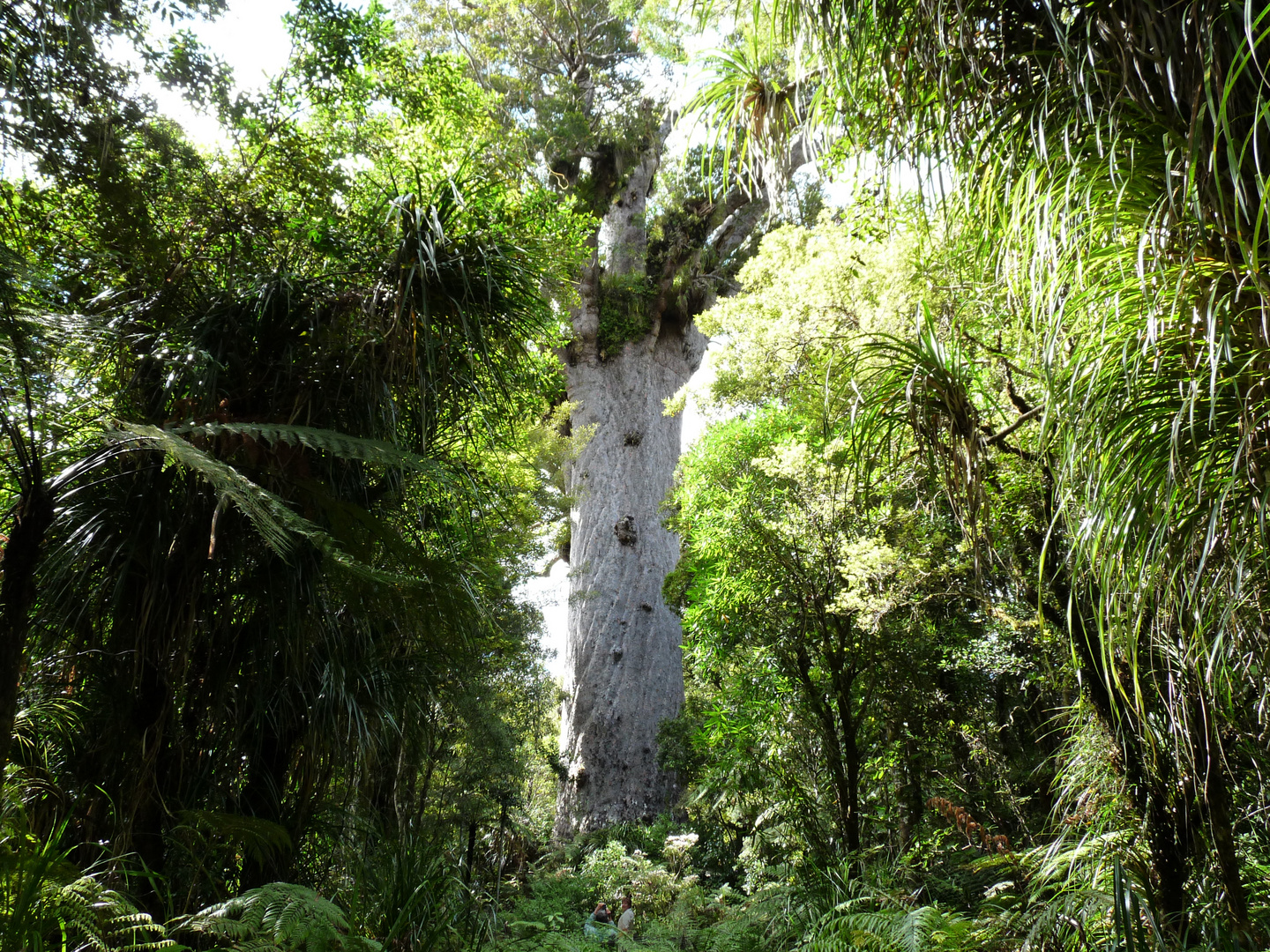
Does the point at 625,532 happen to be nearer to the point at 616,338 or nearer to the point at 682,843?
the point at 616,338

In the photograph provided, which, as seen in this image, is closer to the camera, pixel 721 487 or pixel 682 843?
pixel 721 487

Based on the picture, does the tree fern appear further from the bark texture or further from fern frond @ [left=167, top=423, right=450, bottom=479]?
the bark texture

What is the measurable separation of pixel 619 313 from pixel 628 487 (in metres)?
2.74

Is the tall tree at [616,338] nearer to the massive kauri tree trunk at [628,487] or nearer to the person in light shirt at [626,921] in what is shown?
the massive kauri tree trunk at [628,487]

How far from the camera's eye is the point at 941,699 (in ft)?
25.0

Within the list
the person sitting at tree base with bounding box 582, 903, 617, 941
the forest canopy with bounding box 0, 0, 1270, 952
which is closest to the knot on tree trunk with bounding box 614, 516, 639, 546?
the forest canopy with bounding box 0, 0, 1270, 952

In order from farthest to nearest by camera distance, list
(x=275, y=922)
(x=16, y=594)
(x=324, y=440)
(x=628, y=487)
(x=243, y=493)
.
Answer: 1. (x=628, y=487)
2. (x=324, y=440)
3. (x=275, y=922)
4. (x=243, y=493)
5. (x=16, y=594)

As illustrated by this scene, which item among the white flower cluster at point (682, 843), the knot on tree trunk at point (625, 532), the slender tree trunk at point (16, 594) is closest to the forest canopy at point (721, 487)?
the slender tree trunk at point (16, 594)

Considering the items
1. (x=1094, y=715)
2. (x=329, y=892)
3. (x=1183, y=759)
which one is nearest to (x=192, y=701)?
(x=329, y=892)

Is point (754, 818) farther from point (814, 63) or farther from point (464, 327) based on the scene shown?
point (814, 63)

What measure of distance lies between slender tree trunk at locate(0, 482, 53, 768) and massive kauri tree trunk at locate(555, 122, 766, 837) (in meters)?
7.54

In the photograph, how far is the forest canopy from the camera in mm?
1908

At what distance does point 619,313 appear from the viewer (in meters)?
12.7

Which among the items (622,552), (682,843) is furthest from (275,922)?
(622,552)
